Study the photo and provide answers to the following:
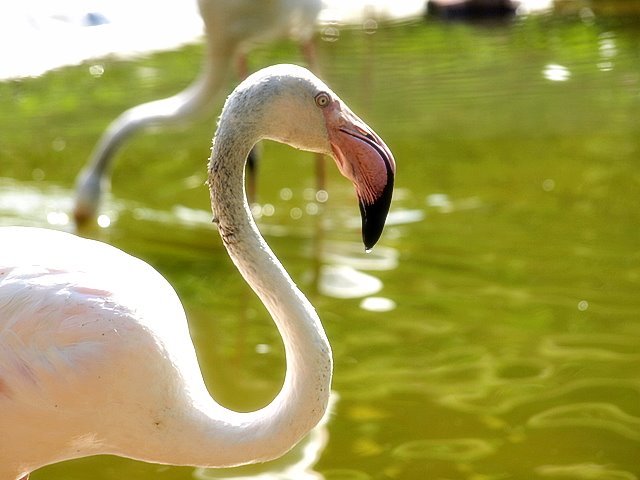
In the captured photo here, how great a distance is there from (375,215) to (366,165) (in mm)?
139

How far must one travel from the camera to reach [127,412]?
3.11 m

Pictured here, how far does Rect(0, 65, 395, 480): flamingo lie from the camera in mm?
3090

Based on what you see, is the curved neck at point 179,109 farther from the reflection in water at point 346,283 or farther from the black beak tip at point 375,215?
the black beak tip at point 375,215

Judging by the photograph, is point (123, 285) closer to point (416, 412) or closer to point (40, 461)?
point (40, 461)

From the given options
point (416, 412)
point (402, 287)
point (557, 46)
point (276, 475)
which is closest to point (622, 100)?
point (557, 46)

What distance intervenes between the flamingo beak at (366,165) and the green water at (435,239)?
56.7 inches

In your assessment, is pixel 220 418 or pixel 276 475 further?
pixel 276 475

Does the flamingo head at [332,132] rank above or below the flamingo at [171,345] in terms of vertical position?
above

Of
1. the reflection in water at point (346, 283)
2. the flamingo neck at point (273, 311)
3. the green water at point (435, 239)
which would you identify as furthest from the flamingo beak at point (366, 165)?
the reflection in water at point (346, 283)

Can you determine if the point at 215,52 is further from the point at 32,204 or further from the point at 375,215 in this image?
the point at 375,215

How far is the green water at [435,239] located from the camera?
4449mm

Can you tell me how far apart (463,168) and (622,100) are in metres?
1.70

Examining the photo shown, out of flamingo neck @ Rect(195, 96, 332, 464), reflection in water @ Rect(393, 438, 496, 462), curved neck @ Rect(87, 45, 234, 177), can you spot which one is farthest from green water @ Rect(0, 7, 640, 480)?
flamingo neck @ Rect(195, 96, 332, 464)

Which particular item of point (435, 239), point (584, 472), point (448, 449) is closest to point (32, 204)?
point (435, 239)
